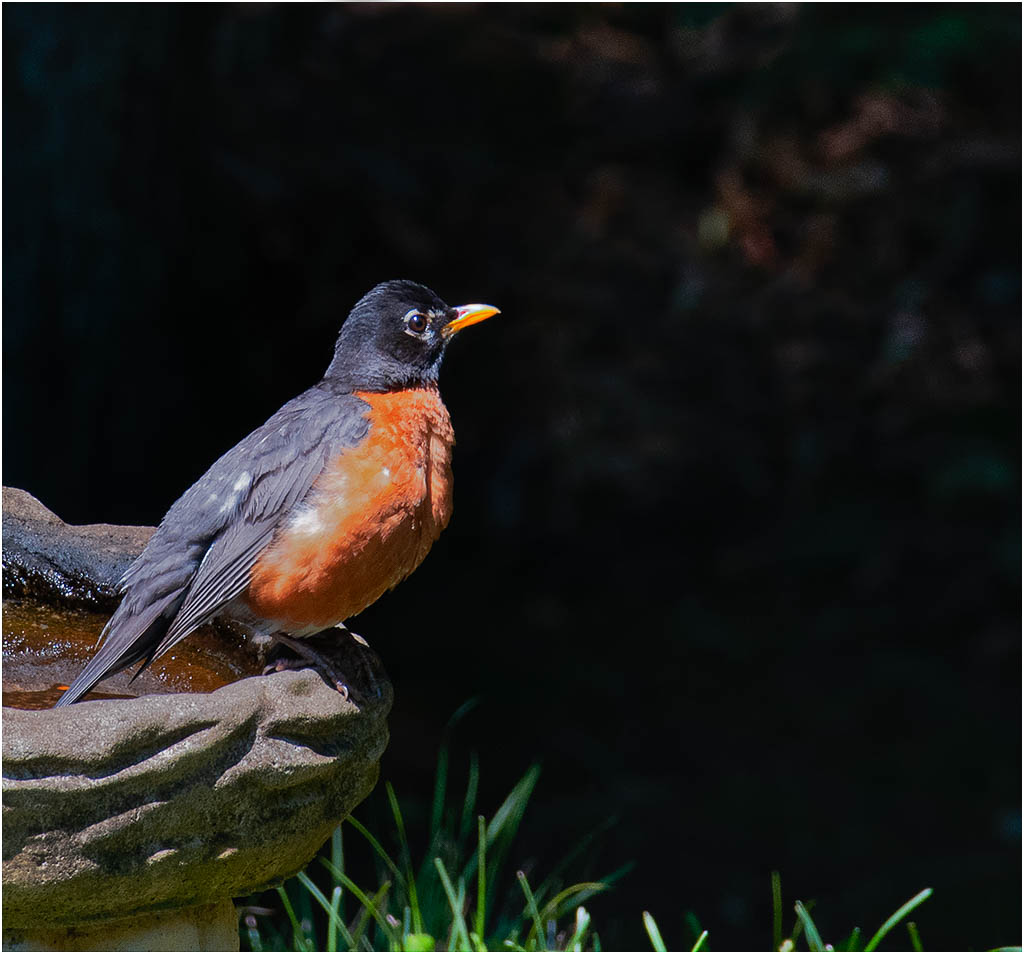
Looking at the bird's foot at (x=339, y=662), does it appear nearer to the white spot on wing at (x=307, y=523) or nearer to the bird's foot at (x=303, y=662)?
the bird's foot at (x=303, y=662)

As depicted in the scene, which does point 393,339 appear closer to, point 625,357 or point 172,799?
point 172,799

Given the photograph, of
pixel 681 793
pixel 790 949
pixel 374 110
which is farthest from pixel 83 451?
pixel 790 949

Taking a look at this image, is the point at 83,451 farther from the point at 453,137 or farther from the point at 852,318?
the point at 852,318

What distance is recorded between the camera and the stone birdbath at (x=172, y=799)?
199 cm

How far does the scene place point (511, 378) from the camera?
8555 mm

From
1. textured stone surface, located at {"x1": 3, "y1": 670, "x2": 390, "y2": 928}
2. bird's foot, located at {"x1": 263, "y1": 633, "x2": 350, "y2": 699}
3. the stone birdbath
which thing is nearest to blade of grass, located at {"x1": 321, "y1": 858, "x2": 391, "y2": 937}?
the stone birdbath

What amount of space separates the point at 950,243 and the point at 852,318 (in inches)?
29.2

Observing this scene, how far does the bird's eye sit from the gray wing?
0.97ft

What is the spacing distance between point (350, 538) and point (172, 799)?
2.64 feet

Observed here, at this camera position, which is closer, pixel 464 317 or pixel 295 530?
pixel 295 530

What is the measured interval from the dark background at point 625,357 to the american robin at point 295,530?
3304 mm

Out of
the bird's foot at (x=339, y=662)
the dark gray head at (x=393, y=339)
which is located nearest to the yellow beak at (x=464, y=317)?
the dark gray head at (x=393, y=339)

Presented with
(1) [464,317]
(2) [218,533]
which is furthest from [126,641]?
(1) [464,317]

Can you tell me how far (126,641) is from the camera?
2.52 meters
